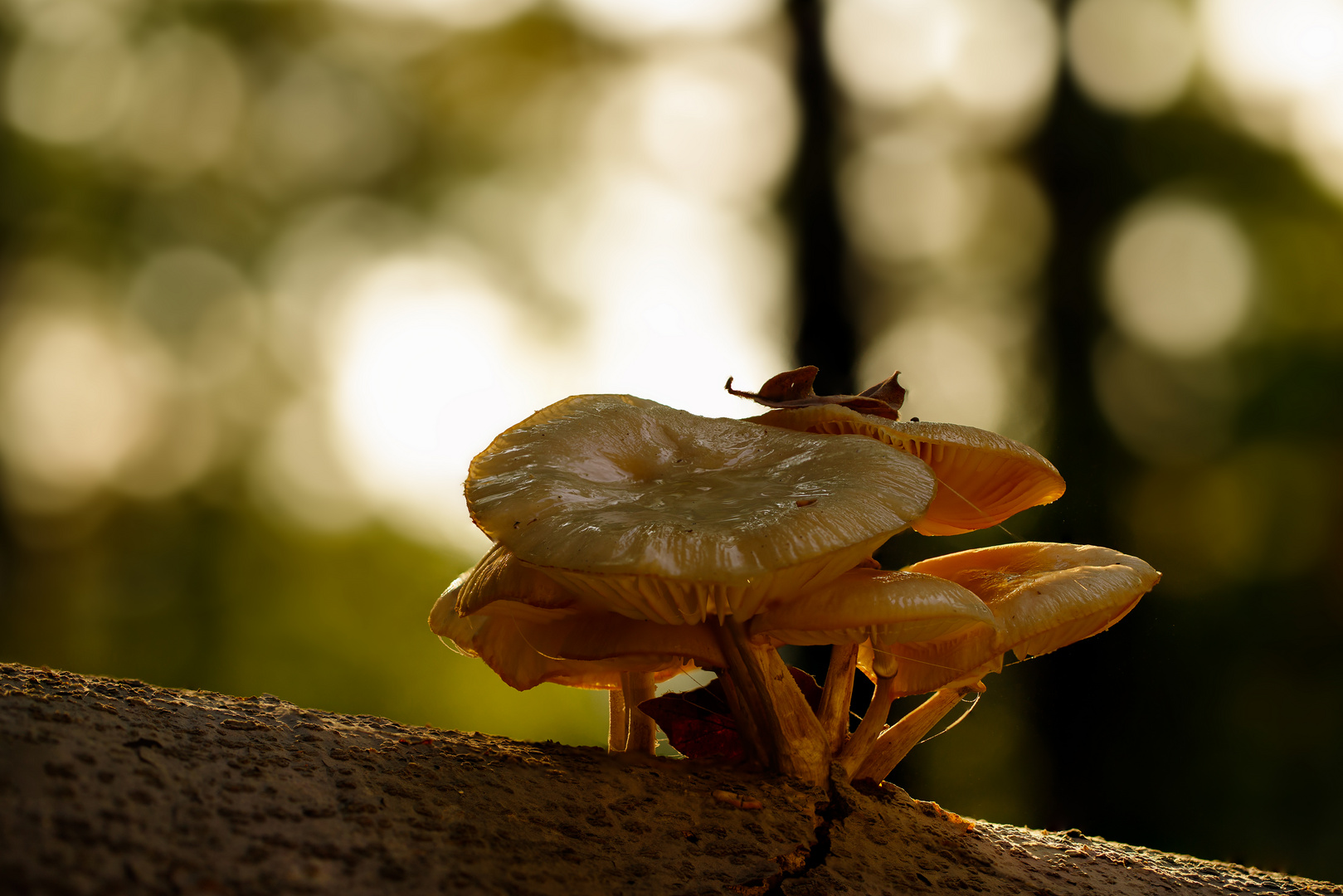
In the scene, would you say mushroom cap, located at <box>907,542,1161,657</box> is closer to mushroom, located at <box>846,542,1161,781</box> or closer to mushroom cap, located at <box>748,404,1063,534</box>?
mushroom, located at <box>846,542,1161,781</box>

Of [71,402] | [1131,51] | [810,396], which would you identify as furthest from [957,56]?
[71,402]

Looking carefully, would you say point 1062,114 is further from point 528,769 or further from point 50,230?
point 50,230

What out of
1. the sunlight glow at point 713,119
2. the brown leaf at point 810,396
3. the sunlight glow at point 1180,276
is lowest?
the brown leaf at point 810,396

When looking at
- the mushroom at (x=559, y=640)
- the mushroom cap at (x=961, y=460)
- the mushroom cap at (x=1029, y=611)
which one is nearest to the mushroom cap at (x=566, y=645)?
the mushroom at (x=559, y=640)

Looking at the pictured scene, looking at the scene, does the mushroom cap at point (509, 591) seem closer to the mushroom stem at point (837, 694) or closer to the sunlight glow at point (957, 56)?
the mushroom stem at point (837, 694)

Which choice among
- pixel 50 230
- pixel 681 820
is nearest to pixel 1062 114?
pixel 681 820
